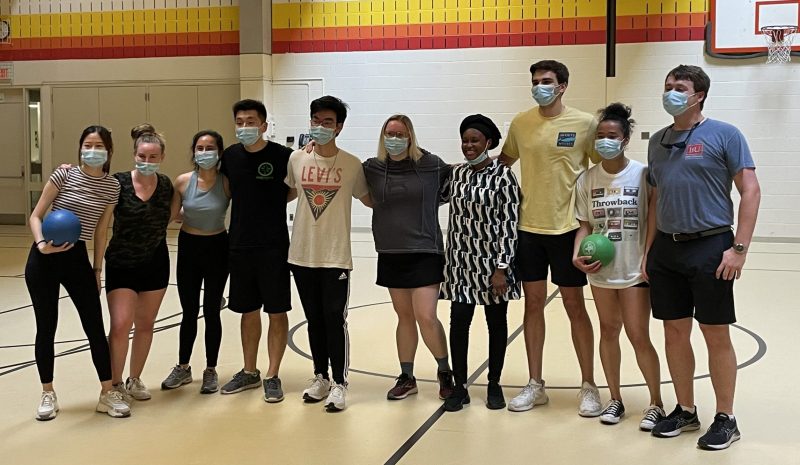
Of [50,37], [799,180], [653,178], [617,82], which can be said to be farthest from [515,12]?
[653,178]

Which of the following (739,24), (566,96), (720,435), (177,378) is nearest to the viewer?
(720,435)

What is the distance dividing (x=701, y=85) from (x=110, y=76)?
13.4 meters

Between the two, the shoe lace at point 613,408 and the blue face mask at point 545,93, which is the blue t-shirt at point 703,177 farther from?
the shoe lace at point 613,408

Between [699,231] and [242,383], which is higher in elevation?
[699,231]

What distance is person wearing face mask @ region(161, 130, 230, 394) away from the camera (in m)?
4.93

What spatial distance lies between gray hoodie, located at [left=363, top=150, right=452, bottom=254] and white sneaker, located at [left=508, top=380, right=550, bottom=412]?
93 cm

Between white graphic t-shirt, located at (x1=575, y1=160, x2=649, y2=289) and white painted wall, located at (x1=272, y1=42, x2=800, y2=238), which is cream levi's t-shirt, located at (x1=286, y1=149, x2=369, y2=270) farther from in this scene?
white painted wall, located at (x1=272, y1=42, x2=800, y2=238)

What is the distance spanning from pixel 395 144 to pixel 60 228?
5.97 feet

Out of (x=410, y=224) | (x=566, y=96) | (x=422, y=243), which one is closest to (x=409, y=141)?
(x=410, y=224)

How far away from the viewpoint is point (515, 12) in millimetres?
13477

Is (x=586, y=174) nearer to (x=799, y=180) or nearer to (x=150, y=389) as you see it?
(x=150, y=389)

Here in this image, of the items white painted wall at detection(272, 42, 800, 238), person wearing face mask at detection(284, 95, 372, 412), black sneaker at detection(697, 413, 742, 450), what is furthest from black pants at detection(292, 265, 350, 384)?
white painted wall at detection(272, 42, 800, 238)

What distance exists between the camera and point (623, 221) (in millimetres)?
4332

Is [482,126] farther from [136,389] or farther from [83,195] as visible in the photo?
[136,389]
